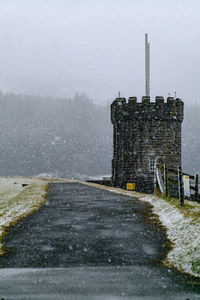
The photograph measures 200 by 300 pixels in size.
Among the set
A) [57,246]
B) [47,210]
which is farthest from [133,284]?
[47,210]

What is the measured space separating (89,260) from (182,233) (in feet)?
9.45

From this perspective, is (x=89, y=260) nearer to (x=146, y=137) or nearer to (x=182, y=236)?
(x=182, y=236)

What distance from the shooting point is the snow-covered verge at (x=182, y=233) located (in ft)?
24.3

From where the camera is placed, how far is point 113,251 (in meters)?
8.45

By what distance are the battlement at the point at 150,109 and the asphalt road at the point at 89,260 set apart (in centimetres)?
2313

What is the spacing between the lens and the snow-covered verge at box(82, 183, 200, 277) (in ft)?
24.3

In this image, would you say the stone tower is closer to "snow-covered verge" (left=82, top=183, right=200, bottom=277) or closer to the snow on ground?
"snow-covered verge" (left=82, top=183, right=200, bottom=277)

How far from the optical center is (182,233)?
970 cm

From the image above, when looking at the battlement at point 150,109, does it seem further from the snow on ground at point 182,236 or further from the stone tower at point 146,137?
the snow on ground at point 182,236

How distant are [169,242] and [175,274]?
2.41 metres

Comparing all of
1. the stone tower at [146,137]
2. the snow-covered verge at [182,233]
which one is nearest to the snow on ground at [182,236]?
the snow-covered verge at [182,233]

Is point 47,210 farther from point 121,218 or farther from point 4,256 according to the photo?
point 4,256

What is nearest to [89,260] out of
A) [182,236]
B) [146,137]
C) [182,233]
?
[182,236]

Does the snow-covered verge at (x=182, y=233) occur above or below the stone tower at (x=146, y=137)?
below
